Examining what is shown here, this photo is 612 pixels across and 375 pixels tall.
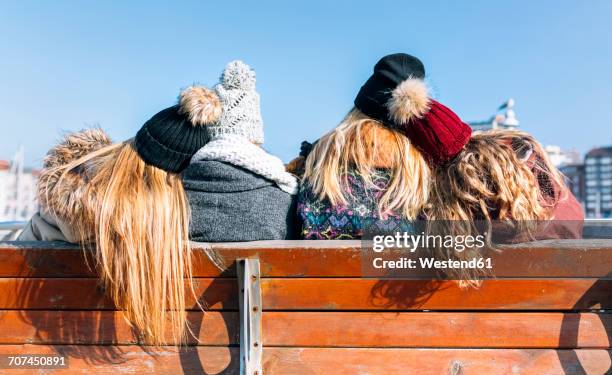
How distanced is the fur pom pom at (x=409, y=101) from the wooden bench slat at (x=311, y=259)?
57 cm

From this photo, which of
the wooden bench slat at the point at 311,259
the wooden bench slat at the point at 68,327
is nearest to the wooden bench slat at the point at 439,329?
the wooden bench slat at the point at 311,259

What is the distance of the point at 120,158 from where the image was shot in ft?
7.02

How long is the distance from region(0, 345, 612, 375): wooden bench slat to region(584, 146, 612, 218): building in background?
81421 mm

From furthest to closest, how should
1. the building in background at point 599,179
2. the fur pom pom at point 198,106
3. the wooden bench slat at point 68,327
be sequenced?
the building in background at point 599,179
the fur pom pom at point 198,106
the wooden bench slat at point 68,327

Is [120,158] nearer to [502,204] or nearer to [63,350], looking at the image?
[63,350]

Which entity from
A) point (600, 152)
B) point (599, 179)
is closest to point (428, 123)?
point (599, 179)

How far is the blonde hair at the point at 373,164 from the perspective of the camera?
2.06 meters

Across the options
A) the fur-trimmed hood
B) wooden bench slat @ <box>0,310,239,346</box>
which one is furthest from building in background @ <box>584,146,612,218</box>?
wooden bench slat @ <box>0,310,239,346</box>

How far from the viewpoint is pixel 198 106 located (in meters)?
2.16

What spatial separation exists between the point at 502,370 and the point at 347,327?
0.54 meters

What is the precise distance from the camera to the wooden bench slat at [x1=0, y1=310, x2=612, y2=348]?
1.81 metres

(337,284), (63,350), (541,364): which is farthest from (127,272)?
(541,364)

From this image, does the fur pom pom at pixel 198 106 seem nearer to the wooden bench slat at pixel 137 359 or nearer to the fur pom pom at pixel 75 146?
the fur pom pom at pixel 75 146

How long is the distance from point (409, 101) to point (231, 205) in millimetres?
826
